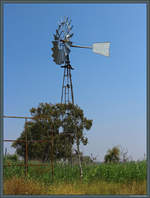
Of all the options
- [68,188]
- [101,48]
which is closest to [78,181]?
[68,188]

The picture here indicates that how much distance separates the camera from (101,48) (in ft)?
20.2

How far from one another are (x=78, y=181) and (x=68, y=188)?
2.38 feet

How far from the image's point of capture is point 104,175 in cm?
619

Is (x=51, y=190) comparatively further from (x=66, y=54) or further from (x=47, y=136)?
(x=47, y=136)

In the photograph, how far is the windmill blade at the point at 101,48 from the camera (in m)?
6.14

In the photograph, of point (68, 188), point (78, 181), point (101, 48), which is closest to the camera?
point (68, 188)

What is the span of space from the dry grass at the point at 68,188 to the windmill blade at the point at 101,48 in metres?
2.93

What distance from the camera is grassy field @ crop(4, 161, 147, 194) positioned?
4.95 metres

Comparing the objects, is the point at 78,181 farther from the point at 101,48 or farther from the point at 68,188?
the point at 101,48

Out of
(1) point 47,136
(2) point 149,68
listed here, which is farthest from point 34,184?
(1) point 47,136

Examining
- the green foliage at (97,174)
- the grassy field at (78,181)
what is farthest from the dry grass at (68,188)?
the green foliage at (97,174)

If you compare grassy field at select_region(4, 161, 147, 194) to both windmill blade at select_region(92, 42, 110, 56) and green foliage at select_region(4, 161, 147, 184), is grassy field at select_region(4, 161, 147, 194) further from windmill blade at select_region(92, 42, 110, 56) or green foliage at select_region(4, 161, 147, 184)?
windmill blade at select_region(92, 42, 110, 56)

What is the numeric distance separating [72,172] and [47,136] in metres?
5.04

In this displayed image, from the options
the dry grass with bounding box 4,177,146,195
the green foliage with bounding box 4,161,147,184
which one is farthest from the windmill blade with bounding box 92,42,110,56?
the dry grass with bounding box 4,177,146,195
